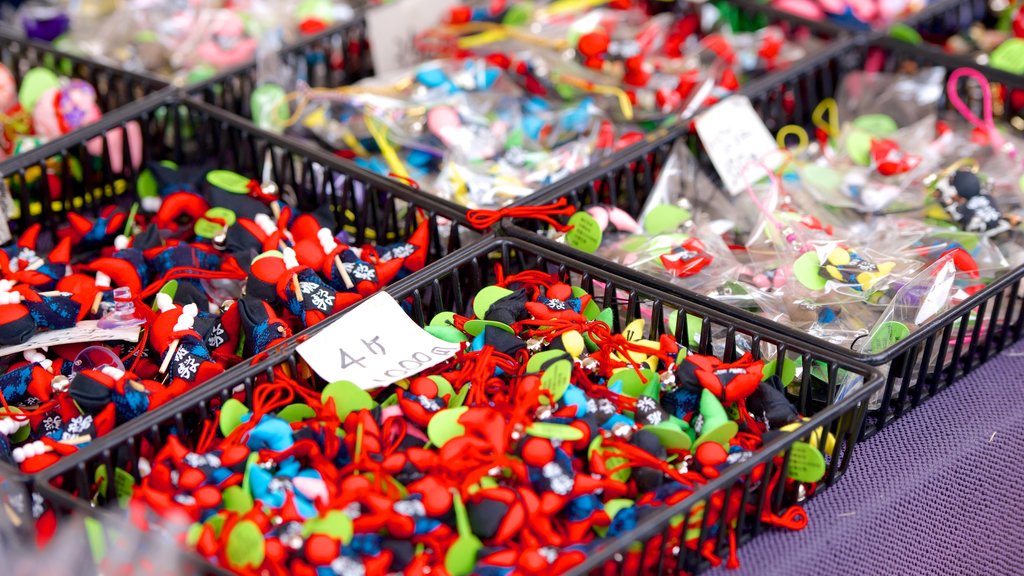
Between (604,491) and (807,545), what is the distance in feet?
0.71

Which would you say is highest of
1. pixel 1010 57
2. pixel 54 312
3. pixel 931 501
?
pixel 1010 57

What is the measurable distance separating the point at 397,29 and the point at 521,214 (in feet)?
2.70

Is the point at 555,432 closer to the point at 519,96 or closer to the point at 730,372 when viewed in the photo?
the point at 730,372

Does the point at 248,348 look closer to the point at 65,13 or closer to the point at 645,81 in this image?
the point at 645,81

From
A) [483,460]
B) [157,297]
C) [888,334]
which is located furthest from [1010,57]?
[157,297]

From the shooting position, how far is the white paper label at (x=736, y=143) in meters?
1.69

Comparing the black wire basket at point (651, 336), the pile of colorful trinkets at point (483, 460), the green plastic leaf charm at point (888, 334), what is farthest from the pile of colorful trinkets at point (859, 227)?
the pile of colorful trinkets at point (483, 460)

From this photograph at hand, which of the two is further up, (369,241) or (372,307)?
(372,307)

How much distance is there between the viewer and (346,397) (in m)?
1.17

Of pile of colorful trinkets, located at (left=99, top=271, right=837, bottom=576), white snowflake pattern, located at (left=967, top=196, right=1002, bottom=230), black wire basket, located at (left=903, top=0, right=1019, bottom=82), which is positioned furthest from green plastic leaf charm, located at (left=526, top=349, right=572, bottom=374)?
black wire basket, located at (left=903, top=0, right=1019, bottom=82)

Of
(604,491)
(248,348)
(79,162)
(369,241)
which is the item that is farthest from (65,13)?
(604,491)

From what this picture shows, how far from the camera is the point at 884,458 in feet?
4.12

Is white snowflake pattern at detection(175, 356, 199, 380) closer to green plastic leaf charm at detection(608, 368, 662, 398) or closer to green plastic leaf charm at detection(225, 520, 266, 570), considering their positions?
green plastic leaf charm at detection(225, 520, 266, 570)

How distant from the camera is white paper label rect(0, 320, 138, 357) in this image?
1.31m
